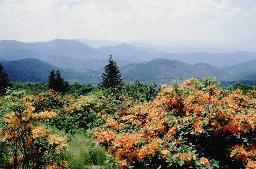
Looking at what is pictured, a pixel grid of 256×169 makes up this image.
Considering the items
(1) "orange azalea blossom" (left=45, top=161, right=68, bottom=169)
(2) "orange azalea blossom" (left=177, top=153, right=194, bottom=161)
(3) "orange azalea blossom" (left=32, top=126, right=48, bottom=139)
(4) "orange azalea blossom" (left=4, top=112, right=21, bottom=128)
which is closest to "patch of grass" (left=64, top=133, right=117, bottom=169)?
(1) "orange azalea blossom" (left=45, top=161, right=68, bottom=169)

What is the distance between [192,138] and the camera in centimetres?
932

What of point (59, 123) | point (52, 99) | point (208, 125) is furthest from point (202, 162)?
point (52, 99)

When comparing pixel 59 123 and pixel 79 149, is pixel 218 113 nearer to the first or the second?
pixel 79 149

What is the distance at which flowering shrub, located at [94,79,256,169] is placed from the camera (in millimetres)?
8352

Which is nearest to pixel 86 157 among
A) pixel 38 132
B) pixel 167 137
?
pixel 38 132

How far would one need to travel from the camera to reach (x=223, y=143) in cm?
923

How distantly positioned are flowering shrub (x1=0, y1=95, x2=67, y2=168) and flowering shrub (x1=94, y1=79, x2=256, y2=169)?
1.55m

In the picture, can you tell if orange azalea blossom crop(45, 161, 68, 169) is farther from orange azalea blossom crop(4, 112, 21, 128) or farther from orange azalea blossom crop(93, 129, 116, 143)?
orange azalea blossom crop(4, 112, 21, 128)

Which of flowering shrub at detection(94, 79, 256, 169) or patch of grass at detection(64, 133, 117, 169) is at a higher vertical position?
flowering shrub at detection(94, 79, 256, 169)

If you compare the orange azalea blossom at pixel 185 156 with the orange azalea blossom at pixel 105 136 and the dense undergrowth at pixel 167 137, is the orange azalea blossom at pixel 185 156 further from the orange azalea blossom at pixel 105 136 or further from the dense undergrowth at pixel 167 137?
the orange azalea blossom at pixel 105 136

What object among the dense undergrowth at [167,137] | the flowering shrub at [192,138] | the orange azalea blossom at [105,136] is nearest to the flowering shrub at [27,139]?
the dense undergrowth at [167,137]

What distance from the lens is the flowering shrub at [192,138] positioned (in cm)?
835

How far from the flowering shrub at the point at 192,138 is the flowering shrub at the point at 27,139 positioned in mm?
1551

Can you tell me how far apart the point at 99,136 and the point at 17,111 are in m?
2.58
